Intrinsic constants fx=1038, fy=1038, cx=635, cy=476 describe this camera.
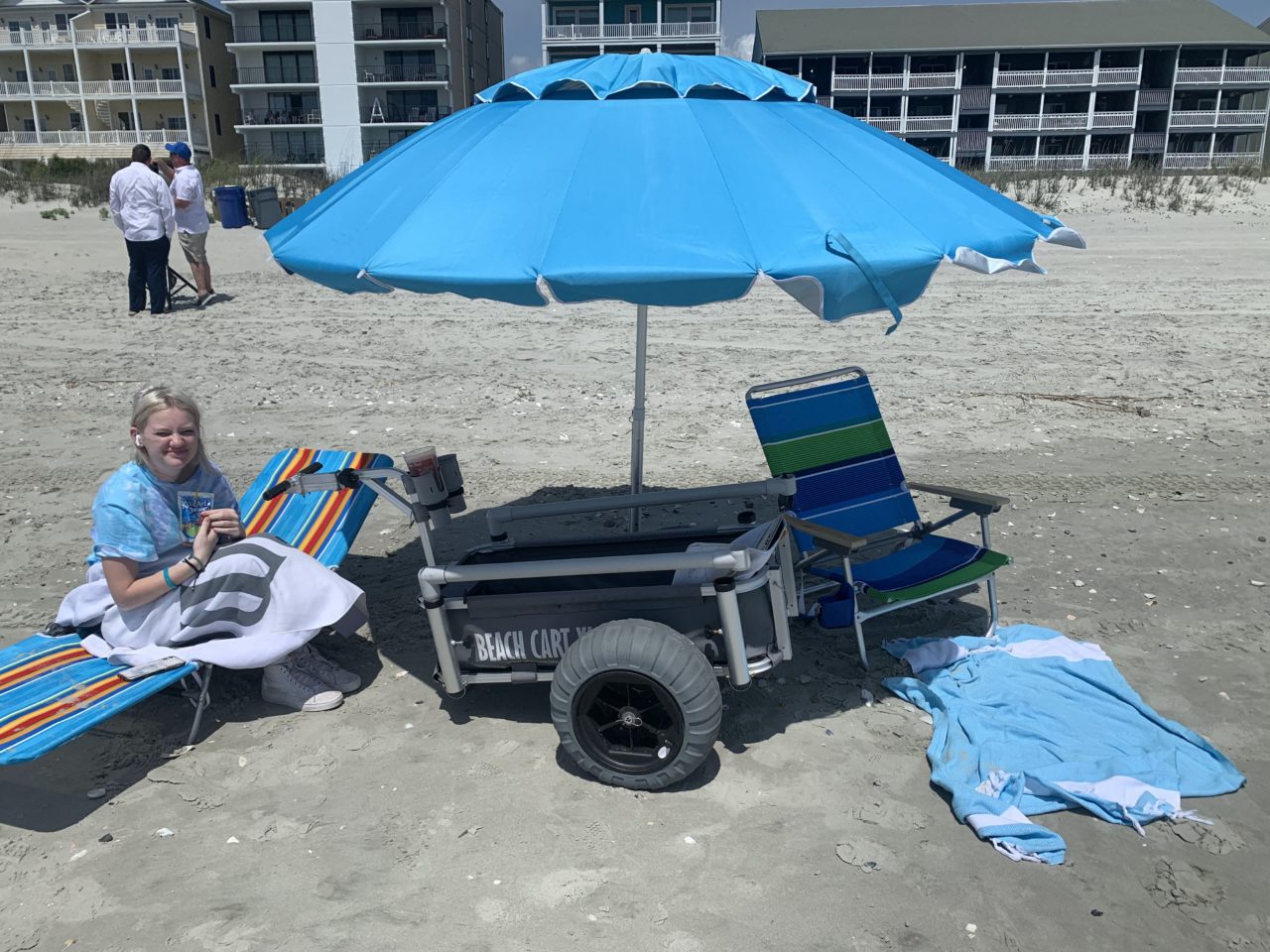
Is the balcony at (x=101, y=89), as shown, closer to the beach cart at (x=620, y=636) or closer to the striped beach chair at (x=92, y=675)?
the striped beach chair at (x=92, y=675)

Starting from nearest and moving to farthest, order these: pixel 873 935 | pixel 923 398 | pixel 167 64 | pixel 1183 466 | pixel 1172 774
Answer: pixel 873 935 → pixel 1172 774 → pixel 1183 466 → pixel 923 398 → pixel 167 64

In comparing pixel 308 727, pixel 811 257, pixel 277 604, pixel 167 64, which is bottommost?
pixel 308 727

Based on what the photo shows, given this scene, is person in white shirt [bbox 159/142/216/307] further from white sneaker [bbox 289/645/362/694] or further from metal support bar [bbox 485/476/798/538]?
metal support bar [bbox 485/476/798/538]

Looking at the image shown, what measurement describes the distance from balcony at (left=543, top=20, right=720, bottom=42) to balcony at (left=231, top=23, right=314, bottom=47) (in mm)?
12347

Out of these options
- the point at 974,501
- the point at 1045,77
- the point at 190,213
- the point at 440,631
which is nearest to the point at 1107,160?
the point at 1045,77

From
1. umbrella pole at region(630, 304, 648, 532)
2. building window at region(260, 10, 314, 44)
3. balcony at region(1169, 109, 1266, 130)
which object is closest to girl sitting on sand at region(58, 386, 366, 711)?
umbrella pole at region(630, 304, 648, 532)

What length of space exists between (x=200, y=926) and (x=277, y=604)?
1342 mm

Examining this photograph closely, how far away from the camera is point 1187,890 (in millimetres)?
3080

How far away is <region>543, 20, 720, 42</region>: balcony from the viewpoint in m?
50.0

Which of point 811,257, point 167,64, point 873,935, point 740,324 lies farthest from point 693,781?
point 167,64

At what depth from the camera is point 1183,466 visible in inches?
275

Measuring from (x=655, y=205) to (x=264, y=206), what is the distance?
1813cm

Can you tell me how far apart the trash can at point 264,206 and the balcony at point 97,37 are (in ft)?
124

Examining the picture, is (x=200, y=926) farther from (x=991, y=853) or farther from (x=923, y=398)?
(x=923, y=398)
